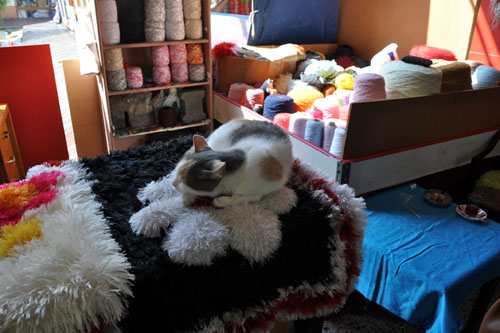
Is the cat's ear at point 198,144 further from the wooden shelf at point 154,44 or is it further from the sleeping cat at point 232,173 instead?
the wooden shelf at point 154,44

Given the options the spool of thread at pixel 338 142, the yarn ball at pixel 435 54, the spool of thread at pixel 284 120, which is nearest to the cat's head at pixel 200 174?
the spool of thread at pixel 338 142

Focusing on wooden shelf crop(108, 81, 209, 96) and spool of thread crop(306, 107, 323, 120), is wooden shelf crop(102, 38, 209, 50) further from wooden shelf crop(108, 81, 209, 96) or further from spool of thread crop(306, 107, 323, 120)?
spool of thread crop(306, 107, 323, 120)

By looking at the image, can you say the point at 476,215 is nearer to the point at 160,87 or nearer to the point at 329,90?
the point at 329,90

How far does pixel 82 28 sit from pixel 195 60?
2.45ft

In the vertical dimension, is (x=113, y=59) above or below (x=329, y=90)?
above

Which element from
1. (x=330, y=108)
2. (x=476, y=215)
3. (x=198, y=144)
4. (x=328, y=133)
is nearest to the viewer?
(x=198, y=144)

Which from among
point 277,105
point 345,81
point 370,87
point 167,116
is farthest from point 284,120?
point 167,116

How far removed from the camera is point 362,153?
5.04ft

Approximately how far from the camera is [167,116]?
238cm

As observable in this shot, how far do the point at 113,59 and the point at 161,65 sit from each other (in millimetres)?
297

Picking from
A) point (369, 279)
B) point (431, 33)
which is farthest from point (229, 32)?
point (369, 279)

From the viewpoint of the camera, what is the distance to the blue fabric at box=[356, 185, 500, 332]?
3.74 feet

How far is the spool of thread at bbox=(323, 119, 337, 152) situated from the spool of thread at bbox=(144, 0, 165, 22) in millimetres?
1197

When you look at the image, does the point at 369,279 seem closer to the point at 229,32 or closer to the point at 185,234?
the point at 185,234
